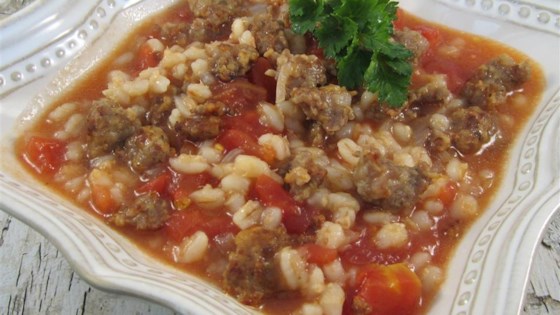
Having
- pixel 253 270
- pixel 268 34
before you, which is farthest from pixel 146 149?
pixel 268 34

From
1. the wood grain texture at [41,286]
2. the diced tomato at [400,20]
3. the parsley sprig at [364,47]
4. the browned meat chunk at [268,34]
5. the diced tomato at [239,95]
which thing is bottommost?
the wood grain texture at [41,286]

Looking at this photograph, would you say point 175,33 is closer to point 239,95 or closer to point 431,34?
point 239,95

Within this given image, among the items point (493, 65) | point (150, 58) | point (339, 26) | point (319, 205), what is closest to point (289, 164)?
point (319, 205)

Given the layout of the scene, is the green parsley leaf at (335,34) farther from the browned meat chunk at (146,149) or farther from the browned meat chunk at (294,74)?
the browned meat chunk at (146,149)

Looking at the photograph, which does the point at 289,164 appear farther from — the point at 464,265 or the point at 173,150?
the point at 464,265

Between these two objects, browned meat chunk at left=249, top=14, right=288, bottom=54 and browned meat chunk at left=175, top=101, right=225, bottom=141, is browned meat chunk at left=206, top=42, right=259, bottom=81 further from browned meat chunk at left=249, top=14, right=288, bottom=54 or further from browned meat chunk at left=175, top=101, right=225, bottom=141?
browned meat chunk at left=175, top=101, right=225, bottom=141

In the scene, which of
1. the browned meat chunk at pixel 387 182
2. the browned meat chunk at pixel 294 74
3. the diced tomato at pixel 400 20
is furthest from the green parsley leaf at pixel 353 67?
the diced tomato at pixel 400 20

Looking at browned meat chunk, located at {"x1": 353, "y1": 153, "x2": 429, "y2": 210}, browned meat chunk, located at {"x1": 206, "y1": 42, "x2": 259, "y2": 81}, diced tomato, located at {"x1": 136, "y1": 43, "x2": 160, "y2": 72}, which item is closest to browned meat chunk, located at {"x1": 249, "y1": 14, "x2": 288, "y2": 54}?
browned meat chunk, located at {"x1": 206, "y1": 42, "x2": 259, "y2": 81}
